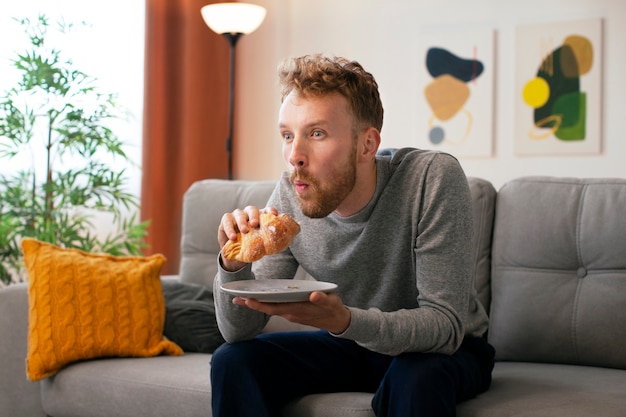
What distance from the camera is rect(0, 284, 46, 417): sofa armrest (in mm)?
2564

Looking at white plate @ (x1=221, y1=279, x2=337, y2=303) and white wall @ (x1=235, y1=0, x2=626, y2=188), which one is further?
white wall @ (x1=235, y1=0, x2=626, y2=188)

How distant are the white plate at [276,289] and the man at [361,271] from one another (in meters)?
0.05

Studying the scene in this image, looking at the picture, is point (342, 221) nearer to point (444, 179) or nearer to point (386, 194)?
point (386, 194)

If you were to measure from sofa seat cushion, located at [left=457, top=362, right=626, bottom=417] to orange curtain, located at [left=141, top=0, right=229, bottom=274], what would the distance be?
110 inches

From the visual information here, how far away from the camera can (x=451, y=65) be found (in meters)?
4.75

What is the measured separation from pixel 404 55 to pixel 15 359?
119 inches

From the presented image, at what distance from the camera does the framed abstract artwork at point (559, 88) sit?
4.44 metres

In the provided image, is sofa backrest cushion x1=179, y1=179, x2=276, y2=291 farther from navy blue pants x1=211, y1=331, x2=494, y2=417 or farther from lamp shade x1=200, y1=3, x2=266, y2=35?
lamp shade x1=200, y1=3, x2=266, y2=35

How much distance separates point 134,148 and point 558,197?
8.85 ft

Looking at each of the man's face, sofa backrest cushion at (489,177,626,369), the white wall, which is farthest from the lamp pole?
the man's face

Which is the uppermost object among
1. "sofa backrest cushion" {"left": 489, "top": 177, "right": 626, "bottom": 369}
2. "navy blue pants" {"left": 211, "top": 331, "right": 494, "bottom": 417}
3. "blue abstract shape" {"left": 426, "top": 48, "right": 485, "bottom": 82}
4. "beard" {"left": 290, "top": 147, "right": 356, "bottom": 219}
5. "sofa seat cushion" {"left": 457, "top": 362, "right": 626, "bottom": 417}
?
"blue abstract shape" {"left": 426, "top": 48, "right": 485, "bottom": 82}

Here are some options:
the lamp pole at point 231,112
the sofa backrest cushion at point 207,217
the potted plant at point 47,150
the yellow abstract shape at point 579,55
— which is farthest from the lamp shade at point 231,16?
the sofa backrest cushion at point 207,217

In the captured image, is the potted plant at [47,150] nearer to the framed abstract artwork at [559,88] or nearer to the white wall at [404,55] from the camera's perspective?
the white wall at [404,55]

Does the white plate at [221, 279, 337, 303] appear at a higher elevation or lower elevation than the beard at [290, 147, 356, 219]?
lower
